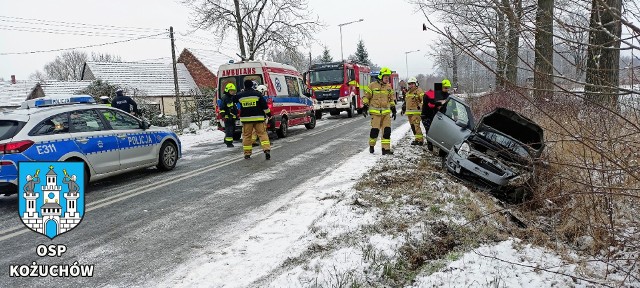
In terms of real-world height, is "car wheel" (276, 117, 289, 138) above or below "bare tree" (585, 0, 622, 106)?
below

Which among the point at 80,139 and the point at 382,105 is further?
the point at 382,105

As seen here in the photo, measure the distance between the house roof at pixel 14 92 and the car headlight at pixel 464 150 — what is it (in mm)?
37133

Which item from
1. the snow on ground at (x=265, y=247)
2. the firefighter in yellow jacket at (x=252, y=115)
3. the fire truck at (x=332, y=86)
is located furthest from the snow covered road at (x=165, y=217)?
the fire truck at (x=332, y=86)

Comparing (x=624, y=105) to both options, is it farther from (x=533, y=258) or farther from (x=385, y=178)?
(x=385, y=178)

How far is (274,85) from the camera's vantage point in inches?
510

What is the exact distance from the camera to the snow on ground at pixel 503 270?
3.37m

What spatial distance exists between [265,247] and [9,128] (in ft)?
14.5

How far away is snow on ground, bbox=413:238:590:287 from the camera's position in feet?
11.0

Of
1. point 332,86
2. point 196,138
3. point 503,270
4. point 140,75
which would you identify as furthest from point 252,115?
point 140,75

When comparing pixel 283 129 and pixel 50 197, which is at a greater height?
pixel 283 129

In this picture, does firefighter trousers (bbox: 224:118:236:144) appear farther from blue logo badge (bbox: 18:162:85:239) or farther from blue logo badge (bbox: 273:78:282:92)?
blue logo badge (bbox: 18:162:85:239)

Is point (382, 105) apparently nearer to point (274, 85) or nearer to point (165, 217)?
point (274, 85)

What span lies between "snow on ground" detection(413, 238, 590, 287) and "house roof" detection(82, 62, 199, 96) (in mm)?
32187

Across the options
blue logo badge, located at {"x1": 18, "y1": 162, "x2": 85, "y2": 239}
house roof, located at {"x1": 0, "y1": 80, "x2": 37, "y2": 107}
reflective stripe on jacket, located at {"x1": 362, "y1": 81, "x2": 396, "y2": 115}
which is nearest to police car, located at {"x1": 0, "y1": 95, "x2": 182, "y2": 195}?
blue logo badge, located at {"x1": 18, "y1": 162, "x2": 85, "y2": 239}
